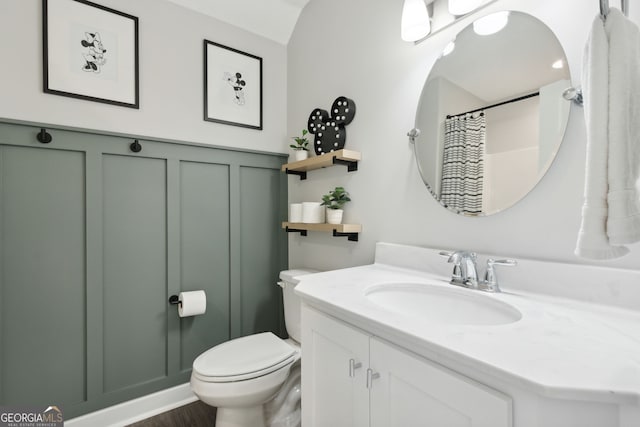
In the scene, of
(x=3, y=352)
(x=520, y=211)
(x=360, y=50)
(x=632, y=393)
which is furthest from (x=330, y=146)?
(x=3, y=352)

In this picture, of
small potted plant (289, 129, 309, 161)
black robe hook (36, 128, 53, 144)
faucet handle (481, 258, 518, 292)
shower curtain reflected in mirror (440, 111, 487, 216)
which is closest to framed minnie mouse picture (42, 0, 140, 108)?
black robe hook (36, 128, 53, 144)

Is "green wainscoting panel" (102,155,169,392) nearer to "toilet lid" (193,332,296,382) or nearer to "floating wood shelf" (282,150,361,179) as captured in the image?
"toilet lid" (193,332,296,382)

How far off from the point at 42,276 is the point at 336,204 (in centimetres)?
151

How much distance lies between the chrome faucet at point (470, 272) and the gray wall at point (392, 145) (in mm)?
87

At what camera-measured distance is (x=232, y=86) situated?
1.99 meters

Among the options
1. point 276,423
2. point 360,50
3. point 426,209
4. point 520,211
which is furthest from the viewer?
point 360,50

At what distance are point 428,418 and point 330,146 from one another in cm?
140

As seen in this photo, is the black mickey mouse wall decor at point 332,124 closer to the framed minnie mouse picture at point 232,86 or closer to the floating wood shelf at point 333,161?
the floating wood shelf at point 333,161

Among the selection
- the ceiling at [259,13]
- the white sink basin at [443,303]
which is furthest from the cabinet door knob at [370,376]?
the ceiling at [259,13]

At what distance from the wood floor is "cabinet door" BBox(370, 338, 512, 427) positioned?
1.30 m

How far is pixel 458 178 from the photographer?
1170 millimetres

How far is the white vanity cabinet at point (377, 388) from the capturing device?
0.59 meters

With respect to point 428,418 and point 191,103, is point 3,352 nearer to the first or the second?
point 191,103

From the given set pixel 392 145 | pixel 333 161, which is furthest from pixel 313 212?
pixel 392 145
